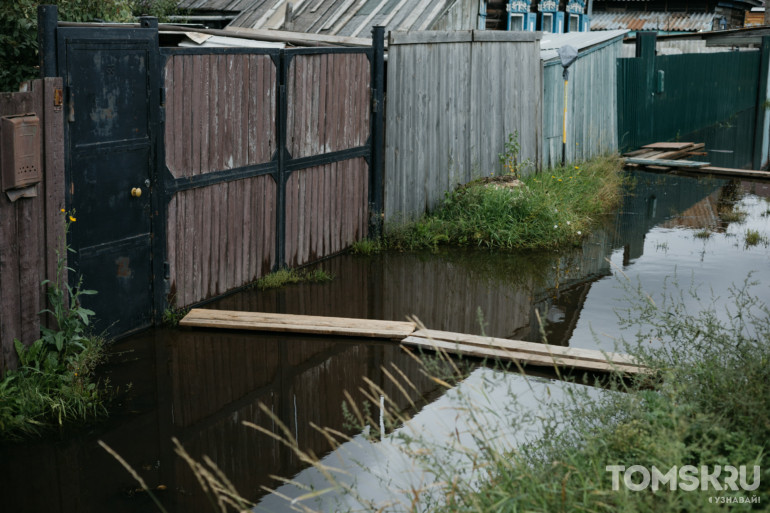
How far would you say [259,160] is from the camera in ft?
27.3

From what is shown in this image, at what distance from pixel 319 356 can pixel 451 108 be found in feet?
16.6

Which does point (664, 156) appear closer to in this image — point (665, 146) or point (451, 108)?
point (665, 146)

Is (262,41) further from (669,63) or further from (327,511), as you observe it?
(669,63)

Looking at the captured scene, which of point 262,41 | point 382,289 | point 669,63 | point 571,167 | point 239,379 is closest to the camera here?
point 239,379

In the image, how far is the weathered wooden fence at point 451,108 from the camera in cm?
1023

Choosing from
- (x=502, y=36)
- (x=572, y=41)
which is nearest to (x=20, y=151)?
(x=502, y=36)

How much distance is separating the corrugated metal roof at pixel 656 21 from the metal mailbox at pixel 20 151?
89.3ft

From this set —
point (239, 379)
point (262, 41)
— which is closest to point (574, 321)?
point (239, 379)

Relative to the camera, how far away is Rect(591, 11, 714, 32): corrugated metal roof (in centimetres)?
2997

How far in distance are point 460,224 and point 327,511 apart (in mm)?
6221

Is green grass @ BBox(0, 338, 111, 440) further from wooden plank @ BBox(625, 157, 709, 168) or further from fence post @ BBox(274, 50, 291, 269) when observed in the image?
wooden plank @ BBox(625, 157, 709, 168)

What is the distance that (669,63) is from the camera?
63.1 ft

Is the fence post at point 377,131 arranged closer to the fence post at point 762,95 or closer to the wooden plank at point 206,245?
the wooden plank at point 206,245

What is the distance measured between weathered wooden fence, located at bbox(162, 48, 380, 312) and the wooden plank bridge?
490 mm
